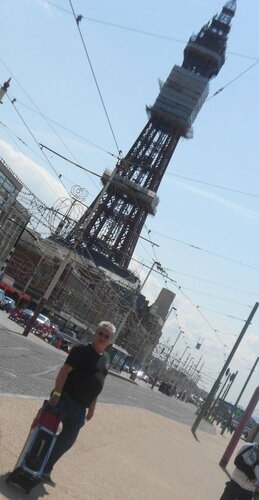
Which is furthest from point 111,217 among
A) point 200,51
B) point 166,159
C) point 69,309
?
point 200,51

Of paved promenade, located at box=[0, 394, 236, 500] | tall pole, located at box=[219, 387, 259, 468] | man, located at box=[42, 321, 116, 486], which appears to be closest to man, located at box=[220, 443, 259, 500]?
paved promenade, located at box=[0, 394, 236, 500]

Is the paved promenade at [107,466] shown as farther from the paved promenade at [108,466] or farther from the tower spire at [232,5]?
the tower spire at [232,5]

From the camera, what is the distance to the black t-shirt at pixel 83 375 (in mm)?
6039

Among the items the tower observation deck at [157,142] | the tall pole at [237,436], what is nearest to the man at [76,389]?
the tall pole at [237,436]

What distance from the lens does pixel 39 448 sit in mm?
5730

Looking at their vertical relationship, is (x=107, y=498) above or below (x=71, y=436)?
below

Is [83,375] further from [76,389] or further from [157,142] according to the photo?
[157,142]

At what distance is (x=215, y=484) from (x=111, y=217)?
8023 cm

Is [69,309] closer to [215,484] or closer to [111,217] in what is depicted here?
[111,217]

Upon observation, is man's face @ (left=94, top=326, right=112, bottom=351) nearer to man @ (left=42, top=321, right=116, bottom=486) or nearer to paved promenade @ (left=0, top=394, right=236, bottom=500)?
man @ (left=42, top=321, right=116, bottom=486)

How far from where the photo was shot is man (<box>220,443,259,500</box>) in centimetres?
741

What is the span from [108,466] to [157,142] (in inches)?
3783

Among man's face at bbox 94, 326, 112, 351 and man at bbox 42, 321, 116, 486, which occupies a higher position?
man's face at bbox 94, 326, 112, 351

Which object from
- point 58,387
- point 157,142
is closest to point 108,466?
point 58,387
